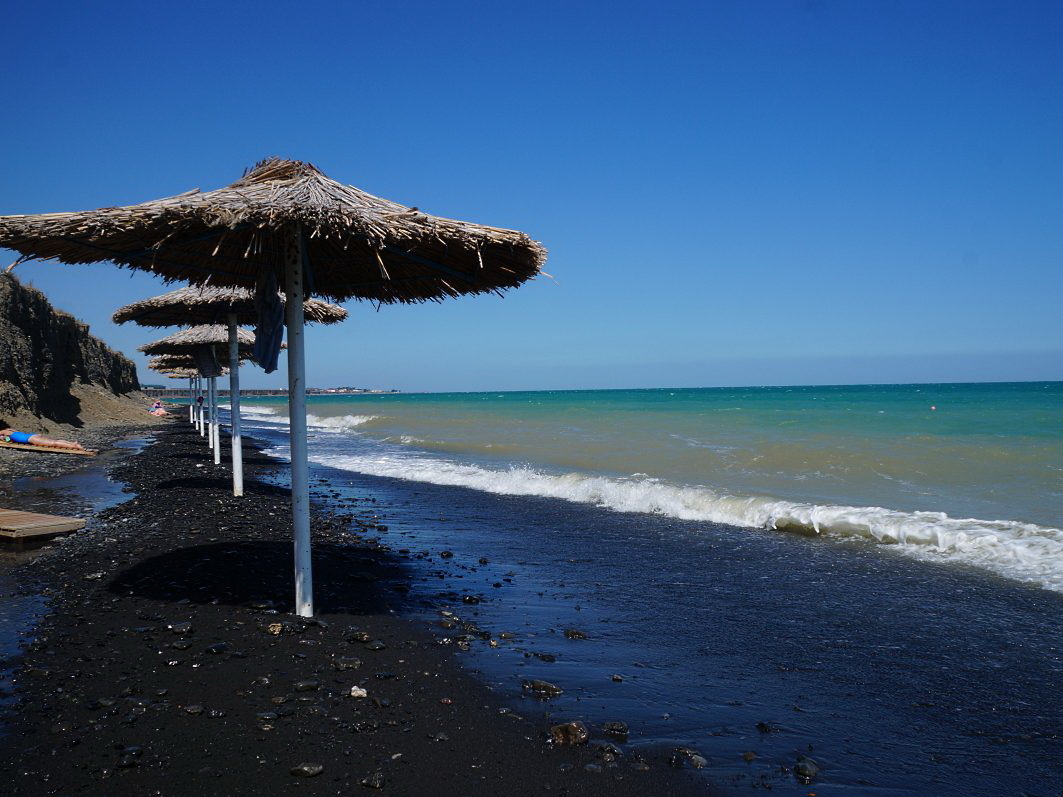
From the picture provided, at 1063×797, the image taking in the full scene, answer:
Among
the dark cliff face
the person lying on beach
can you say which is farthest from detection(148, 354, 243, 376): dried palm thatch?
the person lying on beach

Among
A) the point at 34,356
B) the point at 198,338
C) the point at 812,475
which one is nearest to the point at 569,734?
the point at 812,475

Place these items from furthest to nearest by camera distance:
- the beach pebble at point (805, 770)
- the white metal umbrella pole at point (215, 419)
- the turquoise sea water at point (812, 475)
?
1. the white metal umbrella pole at point (215, 419)
2. the turquoise sea water at point (812, 475)
3. the beach pebble at point (805, 770)

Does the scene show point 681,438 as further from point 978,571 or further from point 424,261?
point 424,261

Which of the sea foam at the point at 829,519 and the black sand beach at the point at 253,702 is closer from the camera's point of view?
the black sand beach at the point at 253,702

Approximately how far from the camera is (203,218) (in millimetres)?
4242

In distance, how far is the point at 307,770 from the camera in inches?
117

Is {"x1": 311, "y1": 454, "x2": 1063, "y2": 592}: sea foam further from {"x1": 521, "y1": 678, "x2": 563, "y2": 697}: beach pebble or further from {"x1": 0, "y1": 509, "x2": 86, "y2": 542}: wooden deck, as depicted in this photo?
{"x1": 0, "y1": 509, "x2": 86, "y2": 542}: wooden deck

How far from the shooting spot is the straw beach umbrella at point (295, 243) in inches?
169

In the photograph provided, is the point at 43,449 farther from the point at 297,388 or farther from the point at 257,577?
the point at 297,388

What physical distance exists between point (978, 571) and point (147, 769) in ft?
24.0

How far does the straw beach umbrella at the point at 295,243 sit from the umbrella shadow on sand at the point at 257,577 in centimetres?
70

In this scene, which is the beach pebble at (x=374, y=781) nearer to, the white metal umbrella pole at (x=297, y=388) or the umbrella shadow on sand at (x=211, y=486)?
the white metal umbrella pole at (x=297, y=388)

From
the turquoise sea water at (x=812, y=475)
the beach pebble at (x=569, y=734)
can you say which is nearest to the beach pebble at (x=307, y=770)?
the beach pebble at (x=569, y=734)

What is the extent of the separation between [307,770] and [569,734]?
4.00ft
